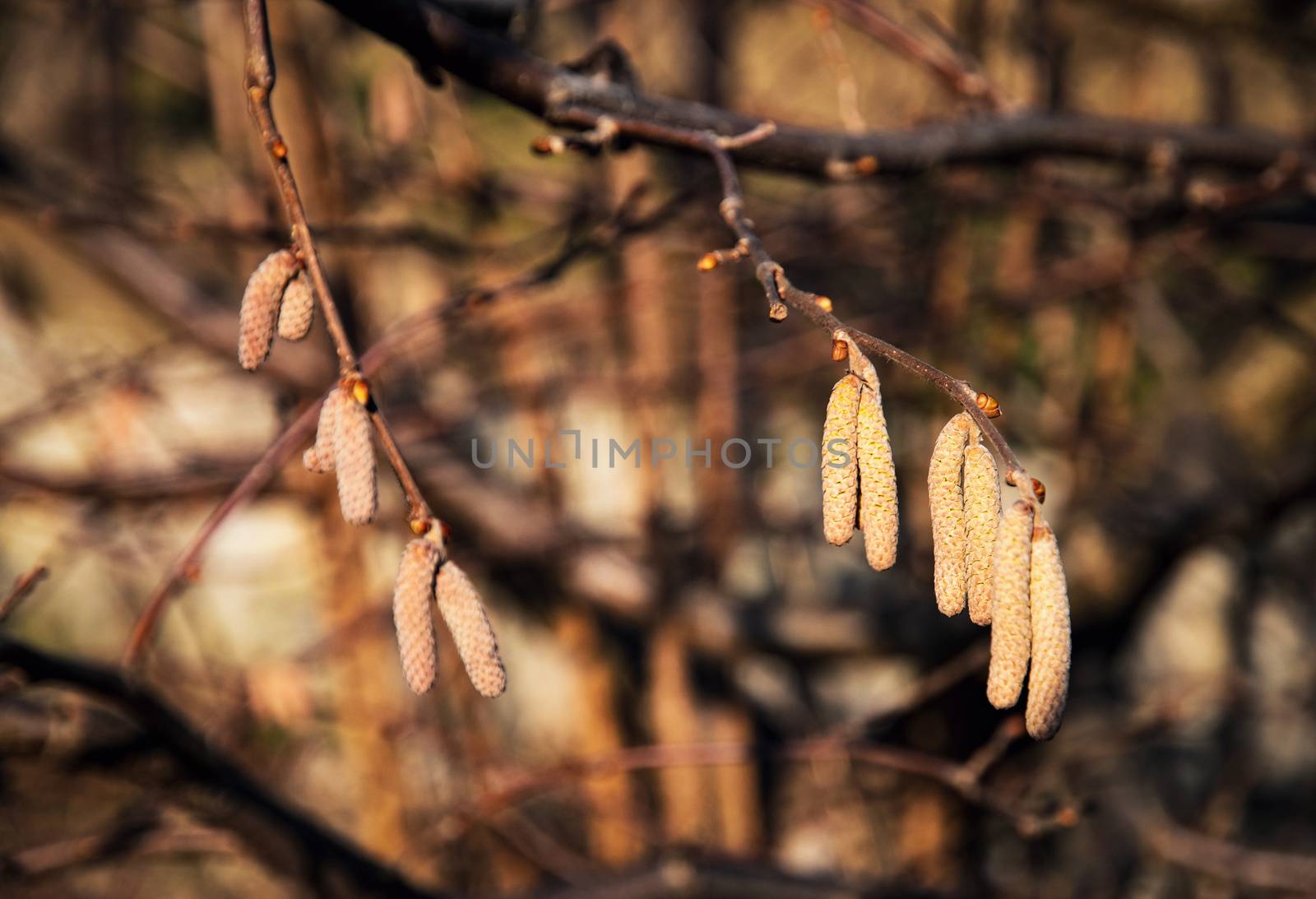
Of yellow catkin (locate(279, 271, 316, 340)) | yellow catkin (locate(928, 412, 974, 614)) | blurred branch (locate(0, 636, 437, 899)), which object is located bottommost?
blurred branch (locate(0, 636, 437, 899))

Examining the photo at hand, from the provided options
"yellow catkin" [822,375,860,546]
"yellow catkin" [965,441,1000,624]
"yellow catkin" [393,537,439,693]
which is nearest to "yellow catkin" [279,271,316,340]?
"yellow catkin" [393,537,439,693]

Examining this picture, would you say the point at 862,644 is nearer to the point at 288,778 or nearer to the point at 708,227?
the point at 708,227

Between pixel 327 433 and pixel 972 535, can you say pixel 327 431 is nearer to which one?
pixel 327 433

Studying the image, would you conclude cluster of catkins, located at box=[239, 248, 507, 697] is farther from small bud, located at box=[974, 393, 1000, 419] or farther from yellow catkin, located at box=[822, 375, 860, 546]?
small bud, located at box=[974, 393, 1000, 419]

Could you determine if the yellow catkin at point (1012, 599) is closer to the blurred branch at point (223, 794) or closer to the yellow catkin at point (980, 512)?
the yellow catkin at point (980, 512)

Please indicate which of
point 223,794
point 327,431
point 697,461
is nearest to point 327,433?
point 327,431

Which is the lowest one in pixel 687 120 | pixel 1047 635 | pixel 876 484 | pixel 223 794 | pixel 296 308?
pixel 223 794

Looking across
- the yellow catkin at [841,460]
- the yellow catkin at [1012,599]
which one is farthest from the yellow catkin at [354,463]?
the yellow catkin at [1012,599]
